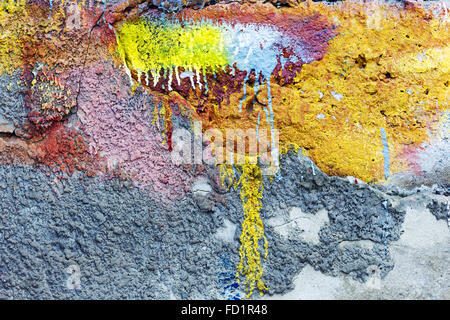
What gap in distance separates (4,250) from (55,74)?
1.57 ft

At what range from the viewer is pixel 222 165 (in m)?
1.16

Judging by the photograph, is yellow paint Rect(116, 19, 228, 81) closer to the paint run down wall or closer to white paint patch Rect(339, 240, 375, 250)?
the paint run down wall

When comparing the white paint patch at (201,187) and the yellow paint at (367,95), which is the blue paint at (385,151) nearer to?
the yellow paint at (367,95)

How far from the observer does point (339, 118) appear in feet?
3.72

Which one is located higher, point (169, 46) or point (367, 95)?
point (169, 46)

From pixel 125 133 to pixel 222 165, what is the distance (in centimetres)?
27

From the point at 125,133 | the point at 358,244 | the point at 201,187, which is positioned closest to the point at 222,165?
the point at 201,187

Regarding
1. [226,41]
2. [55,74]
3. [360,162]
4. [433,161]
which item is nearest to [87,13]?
[55,74]

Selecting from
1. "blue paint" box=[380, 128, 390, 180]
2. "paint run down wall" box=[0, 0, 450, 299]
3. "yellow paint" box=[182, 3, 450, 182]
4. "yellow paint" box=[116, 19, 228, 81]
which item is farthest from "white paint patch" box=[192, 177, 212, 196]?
"blue paint" box=[380, 128, 390, 180]

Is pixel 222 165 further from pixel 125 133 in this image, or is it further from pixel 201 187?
pixel 125 133

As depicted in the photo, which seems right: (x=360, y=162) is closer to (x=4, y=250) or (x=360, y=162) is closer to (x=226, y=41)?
(x=226, y=41)

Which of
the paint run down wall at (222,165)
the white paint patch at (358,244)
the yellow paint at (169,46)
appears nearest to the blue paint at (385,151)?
the paint run down wall at (222,165)

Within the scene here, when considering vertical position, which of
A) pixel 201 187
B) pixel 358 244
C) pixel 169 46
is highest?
pixel 169 46

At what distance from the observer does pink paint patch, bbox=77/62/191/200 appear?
113cm
